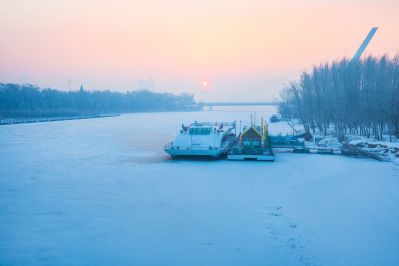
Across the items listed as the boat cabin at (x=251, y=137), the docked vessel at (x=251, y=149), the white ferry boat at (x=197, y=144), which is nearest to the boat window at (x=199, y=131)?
the white ferry boat at (x=197, y=144)

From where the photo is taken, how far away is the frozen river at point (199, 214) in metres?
6.66

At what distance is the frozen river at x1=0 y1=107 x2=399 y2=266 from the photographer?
6660 mm

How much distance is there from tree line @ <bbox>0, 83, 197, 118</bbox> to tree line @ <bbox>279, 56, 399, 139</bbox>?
60.6 m

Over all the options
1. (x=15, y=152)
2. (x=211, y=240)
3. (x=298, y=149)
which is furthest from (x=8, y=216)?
(x=298, y=149)

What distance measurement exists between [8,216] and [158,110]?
119 meters

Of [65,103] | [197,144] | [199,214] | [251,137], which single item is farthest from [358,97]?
[65,103]

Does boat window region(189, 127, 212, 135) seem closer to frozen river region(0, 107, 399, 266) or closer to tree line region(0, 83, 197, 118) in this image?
frozen river region(0, 107, 399, 266)

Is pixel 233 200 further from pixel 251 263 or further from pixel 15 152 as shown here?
pixel 15 152

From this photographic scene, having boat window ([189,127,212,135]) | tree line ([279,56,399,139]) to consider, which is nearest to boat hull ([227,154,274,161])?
boat window ([189,127,212,135])

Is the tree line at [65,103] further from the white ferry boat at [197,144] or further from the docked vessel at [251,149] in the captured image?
the docked vessel at [251,149]

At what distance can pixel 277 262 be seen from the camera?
6348mm

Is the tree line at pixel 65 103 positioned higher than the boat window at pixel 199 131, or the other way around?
the tree line at pixel 65 103

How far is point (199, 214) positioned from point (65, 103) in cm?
8968

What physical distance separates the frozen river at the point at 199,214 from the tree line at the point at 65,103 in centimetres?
6535
